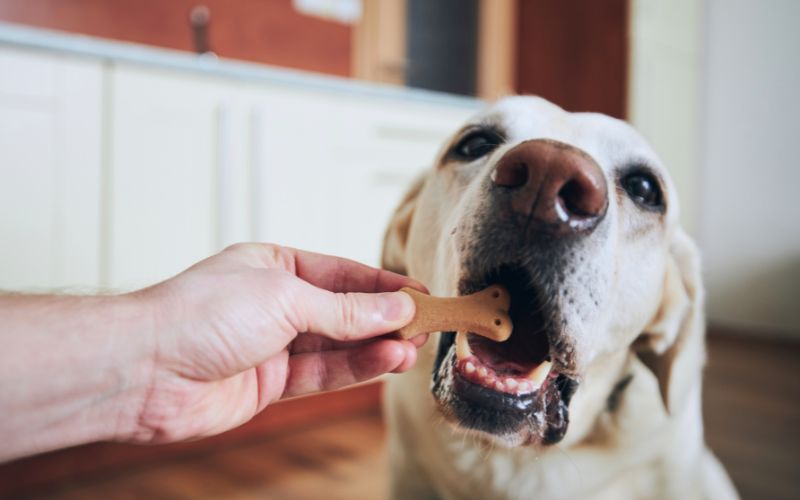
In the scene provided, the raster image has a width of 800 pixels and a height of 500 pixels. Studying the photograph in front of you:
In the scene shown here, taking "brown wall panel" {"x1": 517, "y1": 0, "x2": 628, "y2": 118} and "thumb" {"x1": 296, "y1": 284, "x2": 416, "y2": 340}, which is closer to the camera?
"thumb" {"x1": 296, "y1": 284, "x2": 416, "y2": 340}

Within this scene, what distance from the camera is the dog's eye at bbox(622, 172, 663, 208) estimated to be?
1097 mm

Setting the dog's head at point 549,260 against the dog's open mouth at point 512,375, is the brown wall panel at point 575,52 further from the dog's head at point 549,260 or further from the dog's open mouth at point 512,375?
the dog's open mouth at point 512,375

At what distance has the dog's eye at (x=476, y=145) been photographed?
1148 mm

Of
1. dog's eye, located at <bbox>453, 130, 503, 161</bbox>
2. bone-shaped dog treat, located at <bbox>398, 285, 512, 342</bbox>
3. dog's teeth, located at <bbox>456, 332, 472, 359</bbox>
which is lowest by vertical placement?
dog's teeth, located at <bbox>456, 332, 472, 359</bbox>

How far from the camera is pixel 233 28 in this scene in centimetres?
336

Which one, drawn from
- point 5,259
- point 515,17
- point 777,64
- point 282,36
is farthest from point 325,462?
point 515,17

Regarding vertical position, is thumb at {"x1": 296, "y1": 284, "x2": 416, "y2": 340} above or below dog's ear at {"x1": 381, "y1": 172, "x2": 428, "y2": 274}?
below

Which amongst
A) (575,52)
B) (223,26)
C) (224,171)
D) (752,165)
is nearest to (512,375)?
(224,171)

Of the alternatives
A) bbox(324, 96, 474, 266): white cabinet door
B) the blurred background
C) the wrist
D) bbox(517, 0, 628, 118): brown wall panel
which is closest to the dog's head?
the wrist

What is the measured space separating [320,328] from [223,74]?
64.2 inches

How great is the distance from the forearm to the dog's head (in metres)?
0.45

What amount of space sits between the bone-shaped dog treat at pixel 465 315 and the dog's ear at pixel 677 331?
545mm

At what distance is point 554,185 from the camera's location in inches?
28.5

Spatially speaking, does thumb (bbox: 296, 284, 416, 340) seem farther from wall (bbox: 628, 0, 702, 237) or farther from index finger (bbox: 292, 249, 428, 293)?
wall (bbox: 628, 0, 702, 237)
